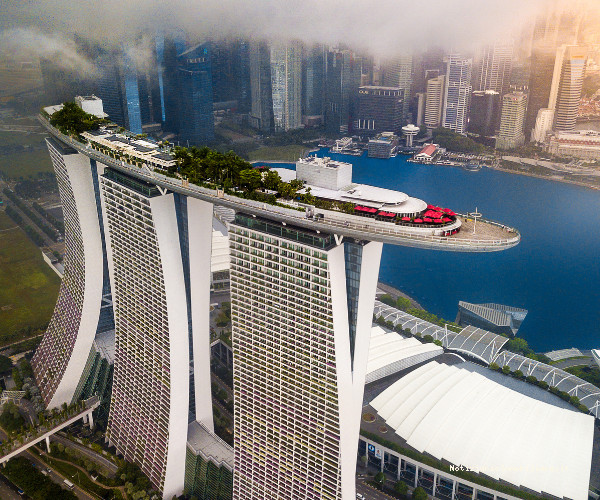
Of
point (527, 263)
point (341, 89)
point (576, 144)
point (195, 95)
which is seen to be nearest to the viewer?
point (527, 263)

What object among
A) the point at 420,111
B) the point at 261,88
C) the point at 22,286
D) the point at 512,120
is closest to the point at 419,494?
the point at 22,286

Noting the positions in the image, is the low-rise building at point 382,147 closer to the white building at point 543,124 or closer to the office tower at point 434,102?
the office tower at point 434,102

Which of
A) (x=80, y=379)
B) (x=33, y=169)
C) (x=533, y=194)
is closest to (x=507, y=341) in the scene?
(x=80, y=379)

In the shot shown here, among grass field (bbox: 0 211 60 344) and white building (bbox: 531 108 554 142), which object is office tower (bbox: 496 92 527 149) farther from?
grass field (bbox: 0 211 60 344)

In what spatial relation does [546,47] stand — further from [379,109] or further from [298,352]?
[298,352]

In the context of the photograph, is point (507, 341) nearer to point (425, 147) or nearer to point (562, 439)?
point (562, 439)

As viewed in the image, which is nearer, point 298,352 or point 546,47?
point 298,352

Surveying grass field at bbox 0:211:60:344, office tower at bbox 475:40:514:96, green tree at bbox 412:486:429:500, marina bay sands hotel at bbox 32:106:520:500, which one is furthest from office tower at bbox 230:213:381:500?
office tower at bbox 475:40:514:96
